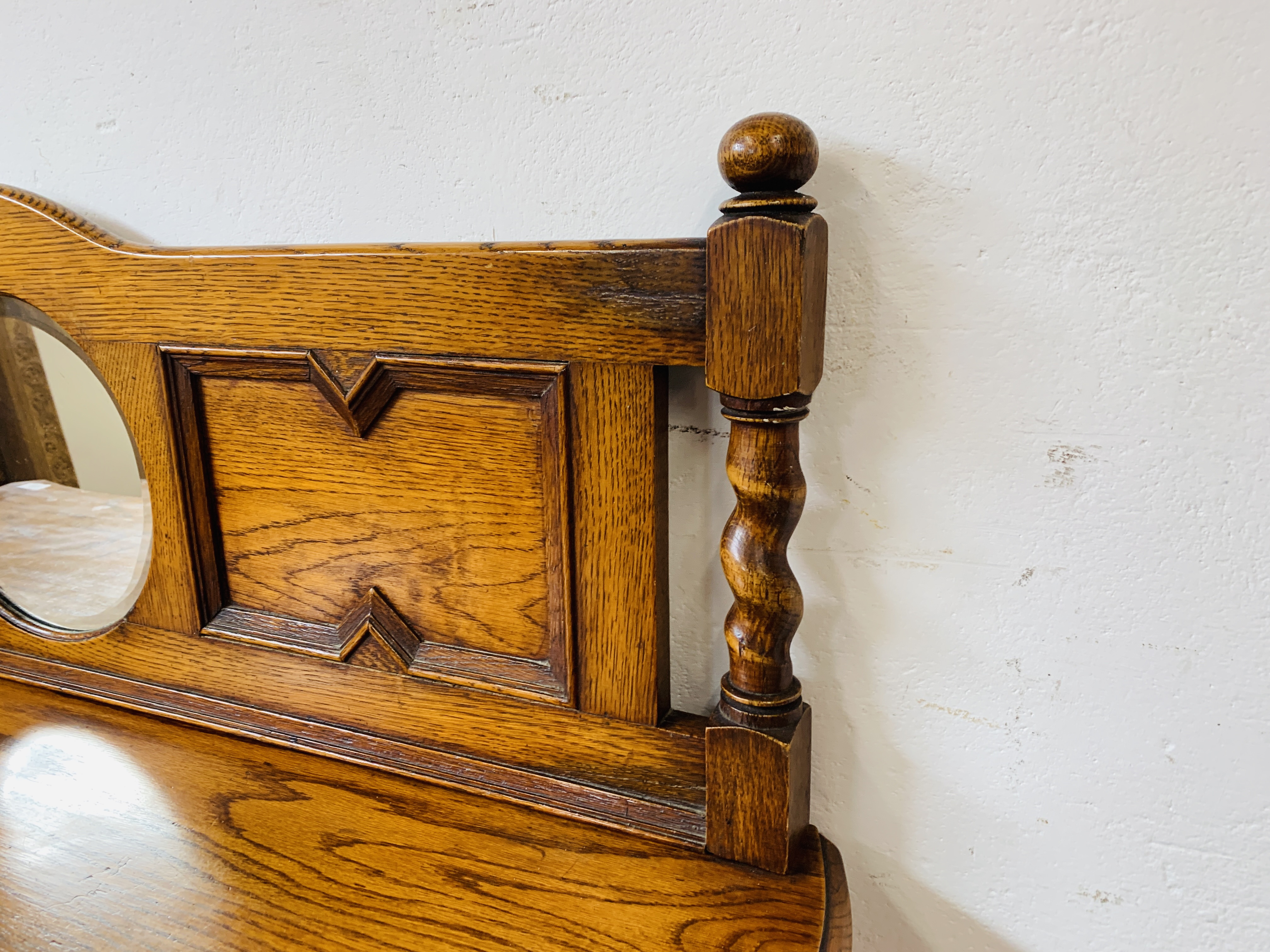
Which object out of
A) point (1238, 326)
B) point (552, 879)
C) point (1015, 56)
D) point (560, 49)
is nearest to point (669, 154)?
point (560, 49)

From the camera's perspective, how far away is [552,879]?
541 millimetres

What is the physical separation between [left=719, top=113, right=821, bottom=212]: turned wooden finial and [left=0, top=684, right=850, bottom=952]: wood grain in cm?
44

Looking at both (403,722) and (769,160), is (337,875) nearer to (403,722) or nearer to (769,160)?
(403,722)

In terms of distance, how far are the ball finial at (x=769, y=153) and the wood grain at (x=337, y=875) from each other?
1.48ft

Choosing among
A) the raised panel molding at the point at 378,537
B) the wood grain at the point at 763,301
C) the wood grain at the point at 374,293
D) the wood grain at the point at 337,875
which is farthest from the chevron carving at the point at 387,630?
the wood grain at the point at 763,301

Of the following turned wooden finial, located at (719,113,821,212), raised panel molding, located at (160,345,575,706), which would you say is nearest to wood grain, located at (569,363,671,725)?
raised panel molding, located at (160,345,575,706)

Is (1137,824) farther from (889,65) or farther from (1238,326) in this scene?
(889,65)

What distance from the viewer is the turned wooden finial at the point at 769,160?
1.50ft

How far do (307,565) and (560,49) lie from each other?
471mm

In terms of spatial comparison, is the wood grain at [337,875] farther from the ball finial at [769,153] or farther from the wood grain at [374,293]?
the ball finial at [769,153]

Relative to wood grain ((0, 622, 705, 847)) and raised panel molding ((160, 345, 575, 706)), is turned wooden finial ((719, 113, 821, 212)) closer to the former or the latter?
raised panel molding ((160, 345, 575, 706))

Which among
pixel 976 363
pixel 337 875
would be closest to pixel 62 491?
pixel 337 875

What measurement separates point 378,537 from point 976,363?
477 millimetres

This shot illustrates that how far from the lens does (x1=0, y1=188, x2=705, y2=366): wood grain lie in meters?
0.52
